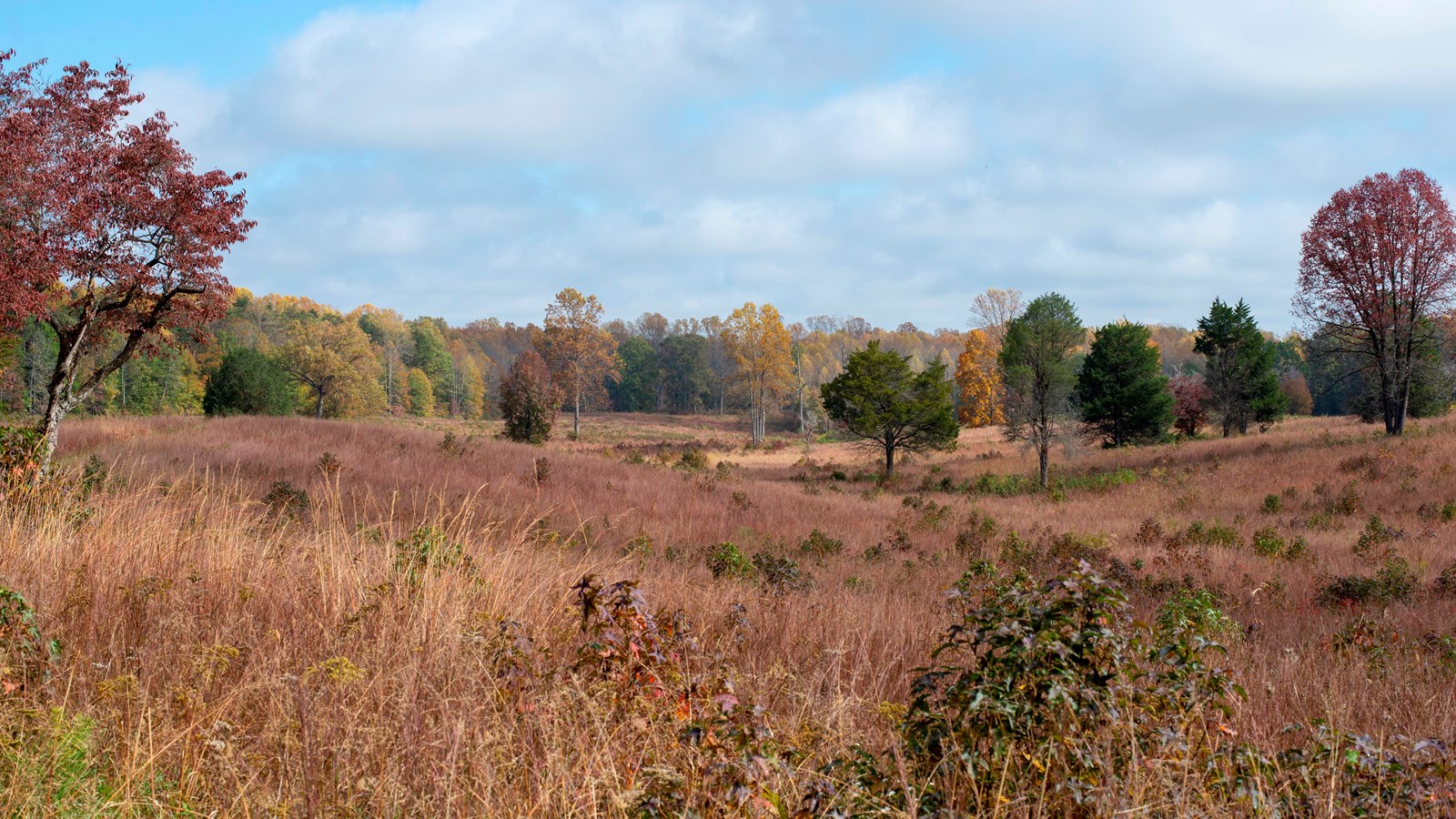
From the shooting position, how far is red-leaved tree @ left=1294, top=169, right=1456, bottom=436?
28.9m

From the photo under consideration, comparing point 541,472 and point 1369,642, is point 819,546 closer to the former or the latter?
point 541,472

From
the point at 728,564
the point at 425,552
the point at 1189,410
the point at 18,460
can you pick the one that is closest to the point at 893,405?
the point at 1189,410

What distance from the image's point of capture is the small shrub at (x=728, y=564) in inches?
394

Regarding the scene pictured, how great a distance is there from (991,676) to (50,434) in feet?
41.4

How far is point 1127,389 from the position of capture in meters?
40.8

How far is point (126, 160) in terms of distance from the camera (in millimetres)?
12211

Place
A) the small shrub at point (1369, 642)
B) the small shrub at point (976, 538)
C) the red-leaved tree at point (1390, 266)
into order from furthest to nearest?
1. the red-leaved tree at point (1390, 266)
2. the small shrub at point (976, 538)
3. the small shrub at point (1369, 642)

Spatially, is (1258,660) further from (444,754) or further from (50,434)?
(50,434)

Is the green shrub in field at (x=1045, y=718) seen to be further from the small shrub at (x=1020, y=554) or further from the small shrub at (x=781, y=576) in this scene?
the small shrub at (x=1020, y=554)

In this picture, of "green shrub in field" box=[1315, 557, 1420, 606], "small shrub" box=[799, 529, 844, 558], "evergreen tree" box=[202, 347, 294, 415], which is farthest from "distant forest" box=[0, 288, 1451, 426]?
"green shrub in field" box=[1315, 557, 1420, 606]

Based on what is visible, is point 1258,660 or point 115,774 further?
point 1258,660

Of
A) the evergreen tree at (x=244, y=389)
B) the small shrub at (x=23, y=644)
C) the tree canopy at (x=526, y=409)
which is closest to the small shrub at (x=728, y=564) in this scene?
the small shrub at (x=23, y=644)

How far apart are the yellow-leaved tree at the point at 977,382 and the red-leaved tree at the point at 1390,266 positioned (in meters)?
36.1

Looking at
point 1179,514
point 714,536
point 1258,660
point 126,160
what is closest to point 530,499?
point 714,536
